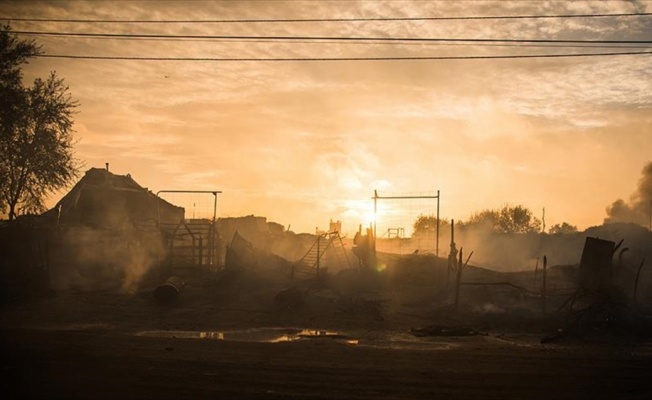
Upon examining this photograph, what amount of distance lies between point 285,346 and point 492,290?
13804 mm

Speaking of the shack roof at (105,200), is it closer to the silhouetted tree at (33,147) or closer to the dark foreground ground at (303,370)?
the silhouetted tree at (33,147)

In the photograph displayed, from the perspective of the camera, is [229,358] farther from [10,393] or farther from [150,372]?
[10,393]

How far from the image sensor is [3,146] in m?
39.7

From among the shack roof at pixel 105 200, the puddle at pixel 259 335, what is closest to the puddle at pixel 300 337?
the puddle at pixel 259 335

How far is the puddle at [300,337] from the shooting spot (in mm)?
18594

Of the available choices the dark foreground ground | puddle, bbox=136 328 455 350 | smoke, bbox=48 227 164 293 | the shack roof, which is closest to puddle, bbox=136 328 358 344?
puddle, bbox=136 328 455 350

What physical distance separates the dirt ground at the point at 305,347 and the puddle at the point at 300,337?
0.04m

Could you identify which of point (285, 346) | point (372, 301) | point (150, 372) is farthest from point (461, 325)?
point (150, 372)

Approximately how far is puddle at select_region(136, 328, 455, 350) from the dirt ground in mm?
39

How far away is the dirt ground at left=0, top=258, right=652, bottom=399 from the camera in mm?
11930

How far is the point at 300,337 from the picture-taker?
66.1ft

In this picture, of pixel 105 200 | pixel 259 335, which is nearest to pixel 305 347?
pixel 259 335

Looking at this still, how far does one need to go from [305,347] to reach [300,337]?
2.74 metres

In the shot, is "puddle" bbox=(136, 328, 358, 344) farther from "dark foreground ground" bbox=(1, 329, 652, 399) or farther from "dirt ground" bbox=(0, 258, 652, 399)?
"dark foreground ground" bbox=(1, 329, 652, 399)
